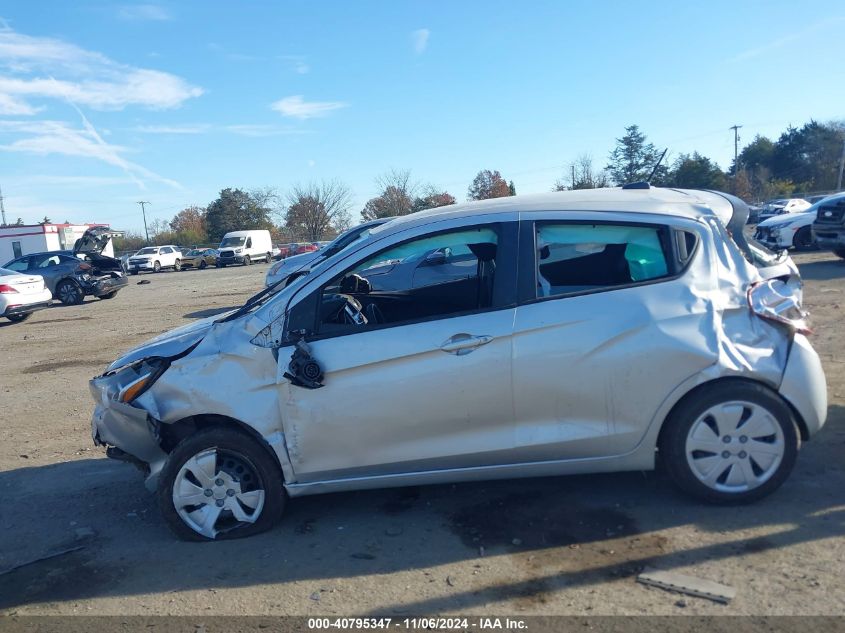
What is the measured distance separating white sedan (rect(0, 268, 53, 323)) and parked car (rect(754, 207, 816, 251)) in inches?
717

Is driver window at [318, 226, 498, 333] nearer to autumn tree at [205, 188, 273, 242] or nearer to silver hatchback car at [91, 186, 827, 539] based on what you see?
silver hatchback car at [91, 186, 827, 539]

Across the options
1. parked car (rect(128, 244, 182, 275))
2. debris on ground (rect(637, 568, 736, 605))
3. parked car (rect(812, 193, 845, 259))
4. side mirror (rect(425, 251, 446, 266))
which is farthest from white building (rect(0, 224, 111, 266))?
debris on ground (rect(637, 568, 736, 605))

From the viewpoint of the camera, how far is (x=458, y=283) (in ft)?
17.9

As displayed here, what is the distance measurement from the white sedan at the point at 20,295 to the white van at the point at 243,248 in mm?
31531

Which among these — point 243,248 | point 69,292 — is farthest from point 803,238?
point 243,248

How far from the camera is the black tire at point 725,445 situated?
4023 millimetres

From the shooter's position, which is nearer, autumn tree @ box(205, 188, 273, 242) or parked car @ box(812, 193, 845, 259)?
parked car @ box(812, 193, 845, 259)

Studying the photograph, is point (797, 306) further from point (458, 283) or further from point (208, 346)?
point (208, 346)

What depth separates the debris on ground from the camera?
132 inches

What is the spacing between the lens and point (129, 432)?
4438mm

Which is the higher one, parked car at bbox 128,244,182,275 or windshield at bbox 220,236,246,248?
windshield at bbox 220,236,246,248

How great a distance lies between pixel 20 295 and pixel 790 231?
63.0ft

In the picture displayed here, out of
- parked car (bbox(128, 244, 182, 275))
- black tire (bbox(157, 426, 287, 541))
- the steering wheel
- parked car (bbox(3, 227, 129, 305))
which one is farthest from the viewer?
parked car (bbox(128, 244, 182, 275))

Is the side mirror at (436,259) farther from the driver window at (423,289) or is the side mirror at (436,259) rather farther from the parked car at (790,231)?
the parked car at (790,231)
